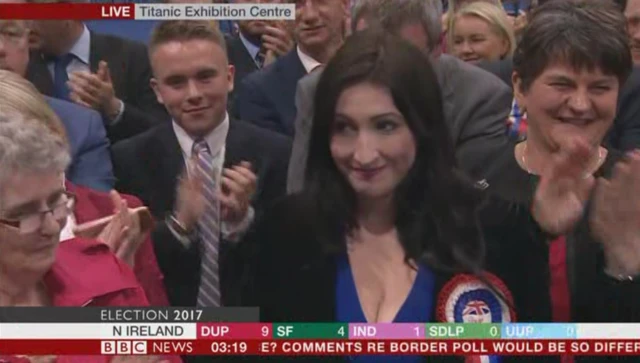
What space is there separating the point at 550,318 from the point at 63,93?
74 centimetres

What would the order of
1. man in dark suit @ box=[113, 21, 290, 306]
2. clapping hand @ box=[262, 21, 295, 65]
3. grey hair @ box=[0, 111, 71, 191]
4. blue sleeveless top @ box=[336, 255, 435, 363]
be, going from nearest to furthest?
1. grey hair @ box=[0, 111, 71, 191]
2. blue sleeveless top @ box=[336, 255, 435, 363]
3. man in dark suit @ box=[113, 21, 290, 306]
4. clapping hand @ box=[262, 21, 295, 65]

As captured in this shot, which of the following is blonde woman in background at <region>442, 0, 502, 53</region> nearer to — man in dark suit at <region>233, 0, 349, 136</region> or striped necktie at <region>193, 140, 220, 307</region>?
man in dark suit at <region>233, 0, 349, 136</region>

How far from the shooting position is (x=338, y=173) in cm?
140

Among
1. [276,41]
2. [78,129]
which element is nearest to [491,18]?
[276,41]

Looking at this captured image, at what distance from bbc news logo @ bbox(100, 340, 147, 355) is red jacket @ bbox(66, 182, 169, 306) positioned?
6cm

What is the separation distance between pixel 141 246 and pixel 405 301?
358 millimetres

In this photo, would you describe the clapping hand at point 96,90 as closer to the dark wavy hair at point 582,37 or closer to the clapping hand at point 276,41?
the clapping hand at point 276,41

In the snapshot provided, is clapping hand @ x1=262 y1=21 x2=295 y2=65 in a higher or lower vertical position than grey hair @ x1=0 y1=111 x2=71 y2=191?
higher

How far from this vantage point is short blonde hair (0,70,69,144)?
4.25ft

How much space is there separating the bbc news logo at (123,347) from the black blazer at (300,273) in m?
0.16

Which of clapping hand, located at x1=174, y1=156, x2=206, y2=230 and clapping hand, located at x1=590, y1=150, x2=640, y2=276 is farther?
clapping hand, located at x1=174, y1=156, x2=206, y2=230

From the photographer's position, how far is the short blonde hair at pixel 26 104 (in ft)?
4.25

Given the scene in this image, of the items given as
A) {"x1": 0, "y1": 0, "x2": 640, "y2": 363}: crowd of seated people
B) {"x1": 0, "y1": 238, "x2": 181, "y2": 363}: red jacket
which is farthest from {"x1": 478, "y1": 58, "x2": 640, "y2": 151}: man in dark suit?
{"x1": 0, "y1": 238, "x2": 181, "y2": 363}: red jacket

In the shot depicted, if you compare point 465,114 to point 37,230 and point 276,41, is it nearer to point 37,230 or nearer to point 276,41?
point 276,41
